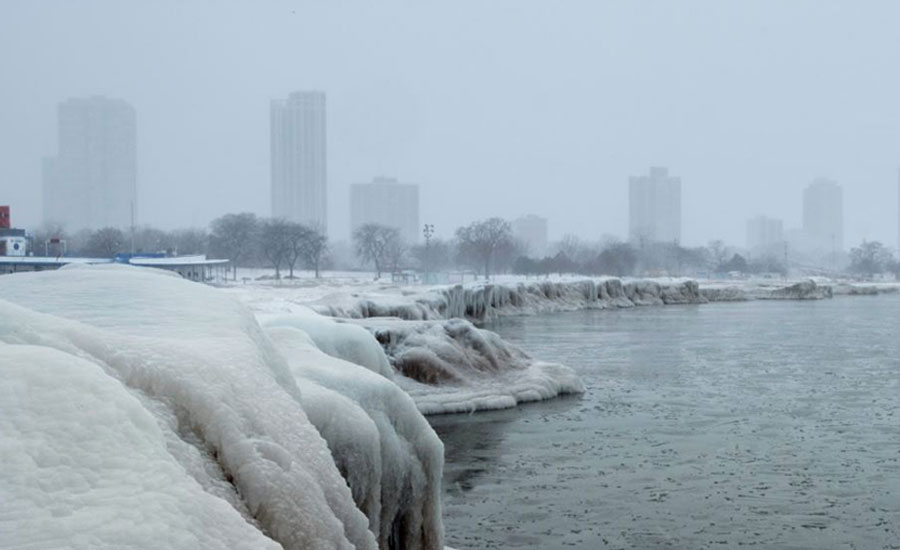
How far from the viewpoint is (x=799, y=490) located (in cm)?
1327

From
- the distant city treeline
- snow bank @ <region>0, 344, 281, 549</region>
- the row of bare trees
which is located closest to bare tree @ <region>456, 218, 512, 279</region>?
the distant city treeline

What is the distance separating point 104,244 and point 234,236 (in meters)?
15.5

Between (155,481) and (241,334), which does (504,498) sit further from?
(155,481)

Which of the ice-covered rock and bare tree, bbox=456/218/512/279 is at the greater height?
bare tree, bbox=456/218/512/279

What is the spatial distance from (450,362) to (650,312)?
139 feet

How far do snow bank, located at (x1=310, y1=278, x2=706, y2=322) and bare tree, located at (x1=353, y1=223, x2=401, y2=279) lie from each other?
51106mm

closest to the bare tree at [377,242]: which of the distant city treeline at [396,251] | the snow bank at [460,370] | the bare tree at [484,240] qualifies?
the distant city treeline at [396,251]

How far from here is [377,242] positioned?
12562 cm

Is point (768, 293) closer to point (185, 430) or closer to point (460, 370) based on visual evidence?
point (460, 370)

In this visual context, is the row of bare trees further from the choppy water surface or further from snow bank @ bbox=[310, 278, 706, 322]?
the choppy water surface

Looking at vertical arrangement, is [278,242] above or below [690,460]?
above

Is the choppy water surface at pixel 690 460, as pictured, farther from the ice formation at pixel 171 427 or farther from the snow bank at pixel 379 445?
the ice formation at pixel 171 427

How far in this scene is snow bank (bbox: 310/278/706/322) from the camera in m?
34.6

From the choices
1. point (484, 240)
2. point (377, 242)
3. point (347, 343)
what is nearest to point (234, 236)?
point (377, 242)
